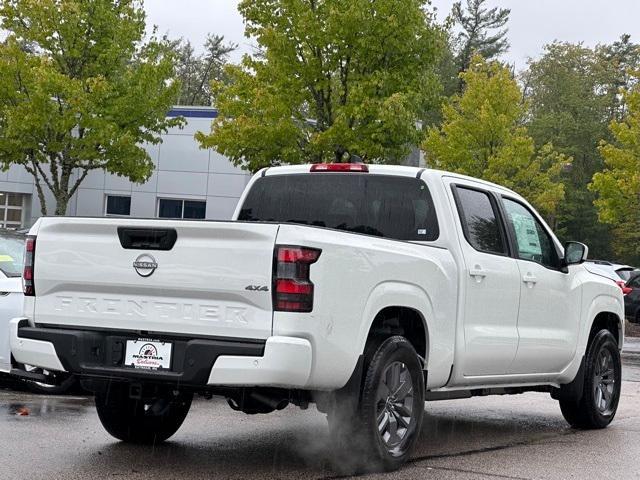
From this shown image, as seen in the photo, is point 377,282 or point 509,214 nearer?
point 377,282

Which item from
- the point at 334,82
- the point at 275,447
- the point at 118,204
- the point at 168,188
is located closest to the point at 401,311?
the point at 275,447

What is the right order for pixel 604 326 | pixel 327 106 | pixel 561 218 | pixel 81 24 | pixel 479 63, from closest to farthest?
pixel 604 326 < pixel 327 106 < pixel 81 24 < pixel 479 63 < pixel 561 218

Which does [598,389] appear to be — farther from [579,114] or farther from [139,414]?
[579,114]

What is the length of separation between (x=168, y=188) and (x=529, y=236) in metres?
37.5

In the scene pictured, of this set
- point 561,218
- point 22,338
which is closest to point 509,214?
point 22,338

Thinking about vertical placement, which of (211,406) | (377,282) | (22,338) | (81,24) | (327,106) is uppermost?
(81,24)

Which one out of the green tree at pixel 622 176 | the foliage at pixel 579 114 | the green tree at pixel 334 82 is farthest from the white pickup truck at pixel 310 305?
the foliage at pixel 579 114

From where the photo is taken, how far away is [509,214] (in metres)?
8.60

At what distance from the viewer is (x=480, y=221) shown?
8.18m

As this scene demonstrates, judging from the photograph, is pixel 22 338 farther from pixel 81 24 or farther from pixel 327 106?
pixel 81 24

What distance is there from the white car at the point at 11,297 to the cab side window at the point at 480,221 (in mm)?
3250

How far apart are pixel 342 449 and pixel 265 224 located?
58.7 inches

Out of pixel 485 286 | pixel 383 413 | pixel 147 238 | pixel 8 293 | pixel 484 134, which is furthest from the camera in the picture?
pixel 484 134

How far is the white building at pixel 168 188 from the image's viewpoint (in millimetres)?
44375
